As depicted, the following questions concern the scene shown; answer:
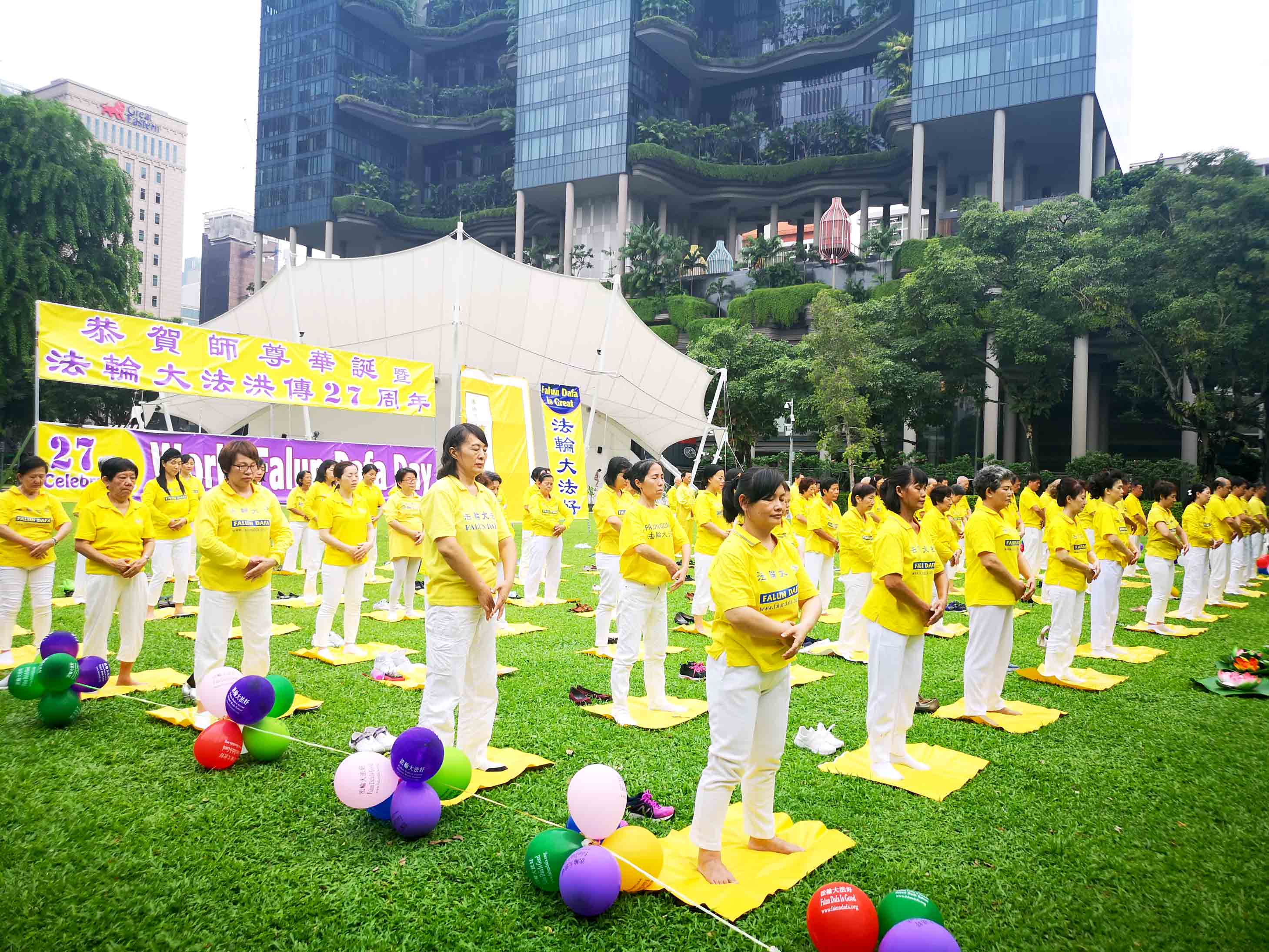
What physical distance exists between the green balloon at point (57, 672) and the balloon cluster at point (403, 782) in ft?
8.80

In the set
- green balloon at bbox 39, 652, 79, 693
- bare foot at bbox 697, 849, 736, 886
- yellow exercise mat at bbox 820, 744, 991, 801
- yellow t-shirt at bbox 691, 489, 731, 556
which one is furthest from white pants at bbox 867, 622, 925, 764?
green balloon at bbox 39, 652, 79, 693

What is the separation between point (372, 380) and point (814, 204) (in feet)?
157

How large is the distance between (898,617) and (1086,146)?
4409 centimetres

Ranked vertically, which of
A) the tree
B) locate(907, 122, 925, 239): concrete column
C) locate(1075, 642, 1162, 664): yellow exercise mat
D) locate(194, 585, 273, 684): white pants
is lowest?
locate(1075, 642, 1162, 664): yellow exercise mat

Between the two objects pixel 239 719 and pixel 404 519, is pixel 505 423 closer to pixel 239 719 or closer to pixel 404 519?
pixel 404 519

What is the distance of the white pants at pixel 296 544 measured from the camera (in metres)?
12.1

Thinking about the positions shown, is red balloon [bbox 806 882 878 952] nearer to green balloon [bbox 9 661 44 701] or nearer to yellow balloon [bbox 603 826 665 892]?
yellow balloon [bbox 603 826 665 892]

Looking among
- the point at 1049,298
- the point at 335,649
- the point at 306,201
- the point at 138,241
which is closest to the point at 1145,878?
the point at 335,649

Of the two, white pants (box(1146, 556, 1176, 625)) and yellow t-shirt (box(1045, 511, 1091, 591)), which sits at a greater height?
yellow t-shirt (box(1045, 511, 1091, 591))

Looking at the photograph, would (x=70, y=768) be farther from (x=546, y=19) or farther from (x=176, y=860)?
(x=546, y=19)

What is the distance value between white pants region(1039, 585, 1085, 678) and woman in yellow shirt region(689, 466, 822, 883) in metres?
4.74

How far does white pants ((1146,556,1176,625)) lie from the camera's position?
9.76 meters

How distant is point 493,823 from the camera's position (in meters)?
4.08

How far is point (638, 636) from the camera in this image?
6.01m
